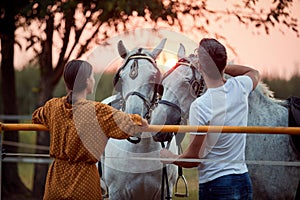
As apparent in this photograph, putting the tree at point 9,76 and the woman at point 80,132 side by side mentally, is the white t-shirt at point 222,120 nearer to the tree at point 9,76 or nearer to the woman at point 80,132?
the woman at point 80,132

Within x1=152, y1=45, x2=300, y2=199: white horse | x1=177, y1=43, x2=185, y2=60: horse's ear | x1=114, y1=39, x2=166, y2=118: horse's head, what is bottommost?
x1=152, y1=45, x2=300, y2=199: white horse

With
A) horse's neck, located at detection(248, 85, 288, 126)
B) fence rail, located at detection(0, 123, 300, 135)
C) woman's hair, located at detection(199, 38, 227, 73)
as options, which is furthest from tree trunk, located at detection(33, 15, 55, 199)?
woman's hair, located at detection(199, 38, 227, 73)

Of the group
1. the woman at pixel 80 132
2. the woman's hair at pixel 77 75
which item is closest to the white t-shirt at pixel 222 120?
the woman at pixel 80 132

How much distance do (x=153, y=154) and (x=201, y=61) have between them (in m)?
1.72

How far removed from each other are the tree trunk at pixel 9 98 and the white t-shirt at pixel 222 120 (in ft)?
25.1

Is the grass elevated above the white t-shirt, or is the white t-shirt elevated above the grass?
the white t-shirt

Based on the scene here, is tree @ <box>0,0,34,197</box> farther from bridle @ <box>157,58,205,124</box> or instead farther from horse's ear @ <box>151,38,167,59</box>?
bridle @ <box>157,58,205,124</box>

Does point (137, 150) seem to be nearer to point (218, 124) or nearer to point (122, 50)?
point (122, 50)

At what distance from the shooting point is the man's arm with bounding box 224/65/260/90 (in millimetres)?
4250

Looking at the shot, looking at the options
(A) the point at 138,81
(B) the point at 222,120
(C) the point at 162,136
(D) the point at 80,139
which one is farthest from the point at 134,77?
(B) the point at 222,120

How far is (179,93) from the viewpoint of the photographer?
508 centimetres

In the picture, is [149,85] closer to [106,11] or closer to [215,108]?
[215,108]

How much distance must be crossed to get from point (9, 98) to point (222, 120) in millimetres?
9357

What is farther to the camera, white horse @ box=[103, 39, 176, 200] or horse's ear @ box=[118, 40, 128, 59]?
horse's ear @ box=[118, 40, 128, 59]
